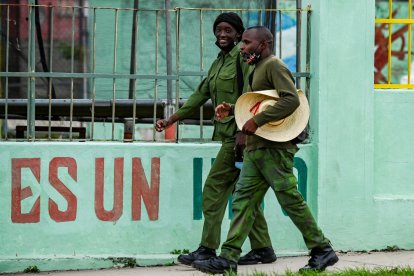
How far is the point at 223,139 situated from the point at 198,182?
72 centimetres

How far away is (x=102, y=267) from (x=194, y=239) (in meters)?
0.75

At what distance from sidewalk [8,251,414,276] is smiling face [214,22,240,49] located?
1.62 meters

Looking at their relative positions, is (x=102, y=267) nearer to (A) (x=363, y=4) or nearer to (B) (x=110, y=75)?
(B) (x=110, y=75)

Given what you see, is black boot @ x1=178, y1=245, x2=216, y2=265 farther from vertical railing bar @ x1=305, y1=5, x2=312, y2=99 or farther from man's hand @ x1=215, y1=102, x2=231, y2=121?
vertical railing bar @ x1=305, y1=5, x2=312, y2=99

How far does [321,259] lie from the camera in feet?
22.7

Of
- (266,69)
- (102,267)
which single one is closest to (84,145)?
(102,267)

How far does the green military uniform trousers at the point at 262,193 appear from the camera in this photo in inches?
270

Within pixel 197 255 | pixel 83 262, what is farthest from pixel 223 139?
pixel 83 262

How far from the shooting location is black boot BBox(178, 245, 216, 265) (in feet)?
24.7

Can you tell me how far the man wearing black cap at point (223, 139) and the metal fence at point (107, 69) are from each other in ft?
2.13

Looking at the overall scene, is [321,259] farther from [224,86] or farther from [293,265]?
[224,86]

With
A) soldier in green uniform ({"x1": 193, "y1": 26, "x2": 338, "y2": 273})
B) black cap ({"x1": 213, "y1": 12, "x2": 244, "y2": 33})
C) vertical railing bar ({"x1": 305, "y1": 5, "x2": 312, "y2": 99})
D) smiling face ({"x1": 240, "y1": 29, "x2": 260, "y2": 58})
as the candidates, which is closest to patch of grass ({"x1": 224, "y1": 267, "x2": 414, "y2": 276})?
soldier in green uniform ({"x1": 193, "y1": 26, "x2": 338, "y2": 273})

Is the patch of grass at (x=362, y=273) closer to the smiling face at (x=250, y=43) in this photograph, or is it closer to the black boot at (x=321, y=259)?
the black boot at (x=321, y=259)

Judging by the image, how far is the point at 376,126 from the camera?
27.6 feet
